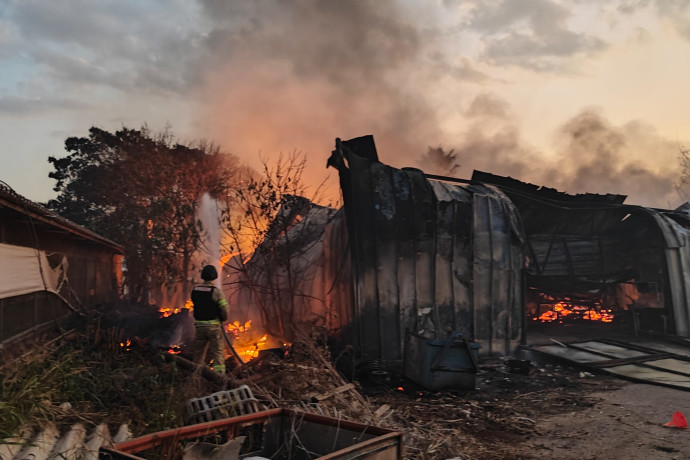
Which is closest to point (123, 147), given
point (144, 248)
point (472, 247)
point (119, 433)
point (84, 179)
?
point (84, 179)

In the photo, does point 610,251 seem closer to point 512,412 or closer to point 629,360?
point 629,360

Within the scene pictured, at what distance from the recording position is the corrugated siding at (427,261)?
10.8 m

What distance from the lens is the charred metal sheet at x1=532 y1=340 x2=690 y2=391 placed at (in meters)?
9.58

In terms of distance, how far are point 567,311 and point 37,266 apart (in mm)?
17443

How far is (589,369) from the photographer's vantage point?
34.5 ft

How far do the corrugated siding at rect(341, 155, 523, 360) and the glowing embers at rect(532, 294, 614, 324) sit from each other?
615 cm

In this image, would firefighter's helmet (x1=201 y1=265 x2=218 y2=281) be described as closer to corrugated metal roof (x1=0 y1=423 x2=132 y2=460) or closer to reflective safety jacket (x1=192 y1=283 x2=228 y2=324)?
reflective safety jacket (x1=192 y1=283 x2=228 y2=324)

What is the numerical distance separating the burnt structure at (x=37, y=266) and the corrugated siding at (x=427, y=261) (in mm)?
6544

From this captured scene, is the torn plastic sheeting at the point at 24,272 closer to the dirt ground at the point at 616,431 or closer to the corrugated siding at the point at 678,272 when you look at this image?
the dirt ground at the point at 616,431

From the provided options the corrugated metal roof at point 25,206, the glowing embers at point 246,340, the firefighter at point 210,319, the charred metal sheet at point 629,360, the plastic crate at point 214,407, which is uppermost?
the corrugated metal roof at point 25,206

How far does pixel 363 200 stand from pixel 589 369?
21.6 ft

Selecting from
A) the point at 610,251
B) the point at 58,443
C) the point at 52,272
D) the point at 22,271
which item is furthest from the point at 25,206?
the point at 610,251

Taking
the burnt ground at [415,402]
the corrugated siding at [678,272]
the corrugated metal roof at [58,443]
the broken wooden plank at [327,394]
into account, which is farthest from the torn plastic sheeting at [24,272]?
the corrugated siding at [678,272]

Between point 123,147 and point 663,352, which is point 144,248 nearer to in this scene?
point 123,147
